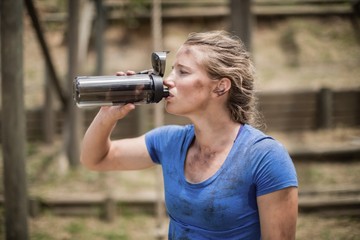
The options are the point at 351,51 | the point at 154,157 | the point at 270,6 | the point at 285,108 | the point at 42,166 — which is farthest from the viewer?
the point at 270,6

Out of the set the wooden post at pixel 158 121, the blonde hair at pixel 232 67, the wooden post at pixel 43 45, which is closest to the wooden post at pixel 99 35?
the wooden post at pixel 43 45

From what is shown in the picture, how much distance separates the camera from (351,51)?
954cm

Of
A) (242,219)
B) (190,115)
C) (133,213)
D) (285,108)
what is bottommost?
(133,213)

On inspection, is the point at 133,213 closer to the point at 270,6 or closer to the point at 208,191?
the point at 208,191

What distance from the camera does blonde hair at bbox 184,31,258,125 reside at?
1901 mm

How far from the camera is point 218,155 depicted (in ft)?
6.39

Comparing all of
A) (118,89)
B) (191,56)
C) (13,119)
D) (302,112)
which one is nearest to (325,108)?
(302,112)

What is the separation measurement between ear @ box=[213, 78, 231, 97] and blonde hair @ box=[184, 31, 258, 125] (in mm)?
17

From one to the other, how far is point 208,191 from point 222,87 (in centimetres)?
43

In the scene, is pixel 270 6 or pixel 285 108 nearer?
pixel 285 108

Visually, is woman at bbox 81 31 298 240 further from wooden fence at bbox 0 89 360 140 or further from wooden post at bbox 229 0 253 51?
wooden fence at bbox 0 89 360 140

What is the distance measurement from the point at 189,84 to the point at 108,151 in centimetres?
58

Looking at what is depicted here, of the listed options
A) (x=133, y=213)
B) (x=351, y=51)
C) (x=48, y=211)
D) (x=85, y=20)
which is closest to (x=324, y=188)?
(x=133, y=213)

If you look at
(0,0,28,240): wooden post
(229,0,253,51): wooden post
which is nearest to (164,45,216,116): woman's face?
(0,0,28,240): wooden post
